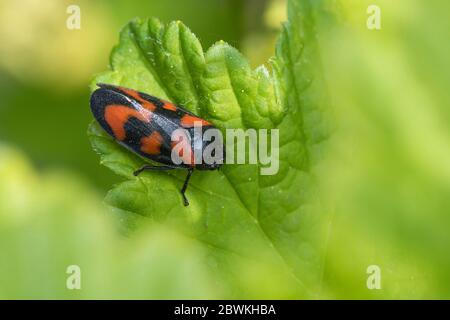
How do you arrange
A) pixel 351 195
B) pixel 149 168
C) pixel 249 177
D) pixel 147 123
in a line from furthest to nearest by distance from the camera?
pixel 147 123
pixel 149 168
pixel 249 177
pixel 351 195

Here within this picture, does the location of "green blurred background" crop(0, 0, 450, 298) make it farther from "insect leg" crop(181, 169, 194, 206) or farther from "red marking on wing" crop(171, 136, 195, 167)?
"red marking on wing" crop(171, 136, 195, 167)

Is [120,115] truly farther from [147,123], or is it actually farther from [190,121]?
[190,121]

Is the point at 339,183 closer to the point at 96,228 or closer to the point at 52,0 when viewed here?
the point at 96,228

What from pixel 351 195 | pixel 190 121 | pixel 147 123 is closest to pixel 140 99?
pixel 147 123

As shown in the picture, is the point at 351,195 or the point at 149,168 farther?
the point at 149,168

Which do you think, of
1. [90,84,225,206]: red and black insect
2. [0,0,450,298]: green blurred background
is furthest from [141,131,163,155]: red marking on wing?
[0,0,450,298]: green blurred background

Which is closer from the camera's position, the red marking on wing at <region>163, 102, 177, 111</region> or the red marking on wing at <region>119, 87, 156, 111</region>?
the red marking on wing at <region>163, 102, 177, 111</region>
